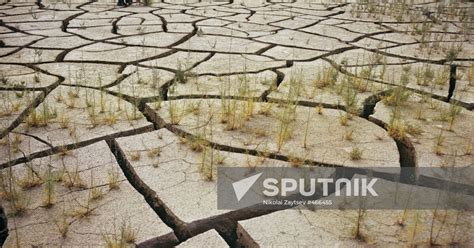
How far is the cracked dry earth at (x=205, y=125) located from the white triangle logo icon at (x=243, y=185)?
0.26 feet

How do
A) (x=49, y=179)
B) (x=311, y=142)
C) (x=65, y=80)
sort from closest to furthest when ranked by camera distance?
(x=49, y=179), (x=311, y=142), (x=65, y=80)

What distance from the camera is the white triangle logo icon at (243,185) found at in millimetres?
1542

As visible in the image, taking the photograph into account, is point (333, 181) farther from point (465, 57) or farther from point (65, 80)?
point (465, 57)

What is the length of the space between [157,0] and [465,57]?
3891 mm

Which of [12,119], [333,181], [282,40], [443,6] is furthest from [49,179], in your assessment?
[443,6]

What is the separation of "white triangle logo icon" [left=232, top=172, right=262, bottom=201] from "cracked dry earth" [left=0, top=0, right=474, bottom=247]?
0.08 metres

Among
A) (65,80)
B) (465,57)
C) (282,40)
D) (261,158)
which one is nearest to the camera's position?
(261,158)

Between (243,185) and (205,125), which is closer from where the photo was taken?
(243,185)

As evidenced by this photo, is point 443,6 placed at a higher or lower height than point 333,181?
higher

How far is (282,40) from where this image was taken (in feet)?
12.3

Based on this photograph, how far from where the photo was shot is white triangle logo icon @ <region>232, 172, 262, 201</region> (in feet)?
5.06

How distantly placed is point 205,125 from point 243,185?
525 millimetres

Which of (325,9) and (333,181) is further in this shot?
(325,9)

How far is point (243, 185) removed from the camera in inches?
62.7
